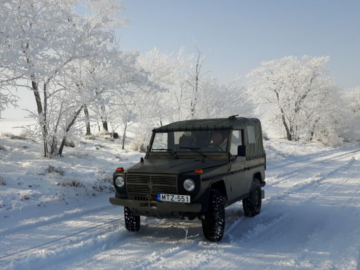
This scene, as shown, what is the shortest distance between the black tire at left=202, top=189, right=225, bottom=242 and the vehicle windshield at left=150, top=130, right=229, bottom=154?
1.17 m

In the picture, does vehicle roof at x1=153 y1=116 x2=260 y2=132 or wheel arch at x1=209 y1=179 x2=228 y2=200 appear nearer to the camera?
wheel arch at x1=209 y1=179 x2=228 y2=200

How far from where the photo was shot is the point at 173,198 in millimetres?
5387

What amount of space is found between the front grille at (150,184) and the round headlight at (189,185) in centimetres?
16

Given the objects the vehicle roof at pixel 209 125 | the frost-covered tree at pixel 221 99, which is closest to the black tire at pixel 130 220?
the vehicle roof at pixel 209 125

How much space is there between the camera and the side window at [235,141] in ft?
21.7

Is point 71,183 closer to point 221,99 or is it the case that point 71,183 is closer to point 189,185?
point 189,185

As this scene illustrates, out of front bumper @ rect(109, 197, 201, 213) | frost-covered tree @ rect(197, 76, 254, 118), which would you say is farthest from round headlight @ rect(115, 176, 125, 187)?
frost-covered tree @ rect(197, 76, 254, 118)

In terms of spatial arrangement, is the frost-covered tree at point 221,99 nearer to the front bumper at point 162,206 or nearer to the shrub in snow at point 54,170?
the shrub in snow at point 54,170

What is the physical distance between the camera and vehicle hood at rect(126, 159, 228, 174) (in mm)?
5559

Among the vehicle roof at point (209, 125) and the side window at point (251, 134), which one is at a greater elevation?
the vehicle roof at point (209, 125)

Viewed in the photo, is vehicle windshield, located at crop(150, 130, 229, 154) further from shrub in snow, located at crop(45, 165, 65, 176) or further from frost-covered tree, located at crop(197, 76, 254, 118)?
frost-covered tree, located at crop(197, 76, 254, 118)

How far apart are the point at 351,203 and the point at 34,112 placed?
33.4 ft

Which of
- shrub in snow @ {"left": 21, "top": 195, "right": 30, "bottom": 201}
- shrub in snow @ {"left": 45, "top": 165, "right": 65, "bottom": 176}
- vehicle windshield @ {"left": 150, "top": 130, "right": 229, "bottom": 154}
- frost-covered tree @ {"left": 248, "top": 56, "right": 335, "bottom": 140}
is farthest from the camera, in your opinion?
frost-covered tree @ {"left": 248, "top": 56, "right": 335, "bottom": 140}

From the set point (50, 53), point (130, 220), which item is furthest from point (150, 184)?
point (50, 53)
